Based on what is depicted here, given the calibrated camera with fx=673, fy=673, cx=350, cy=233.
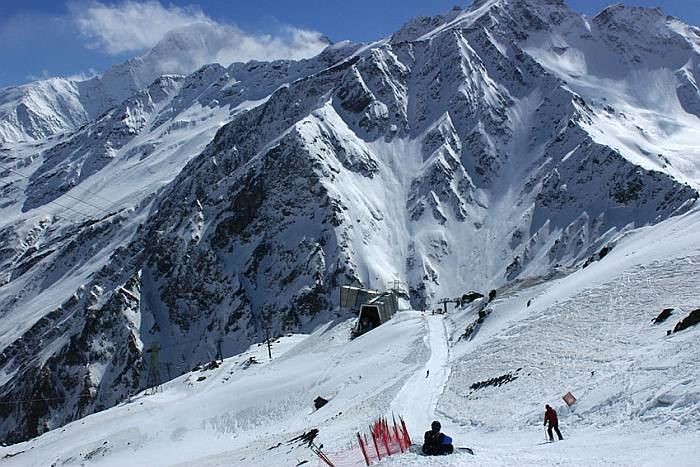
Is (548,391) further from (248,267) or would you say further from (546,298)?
(248,267)

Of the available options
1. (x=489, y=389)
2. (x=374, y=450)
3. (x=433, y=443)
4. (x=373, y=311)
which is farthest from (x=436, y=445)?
(x=373, y=311)

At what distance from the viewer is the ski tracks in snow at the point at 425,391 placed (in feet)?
112

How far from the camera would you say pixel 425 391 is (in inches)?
1615

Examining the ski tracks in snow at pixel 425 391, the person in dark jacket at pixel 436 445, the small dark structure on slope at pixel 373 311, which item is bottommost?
the ski tracks in snow at pixel 425 391

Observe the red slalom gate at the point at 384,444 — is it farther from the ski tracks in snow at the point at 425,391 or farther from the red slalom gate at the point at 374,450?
the ski tracks in snow at the point at 425,391

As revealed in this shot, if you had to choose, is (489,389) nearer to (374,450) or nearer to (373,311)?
(374,450)

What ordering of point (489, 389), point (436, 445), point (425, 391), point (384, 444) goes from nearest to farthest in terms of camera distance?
point (436, 445), point (384, 444), point (489, 389), point (425, 391)

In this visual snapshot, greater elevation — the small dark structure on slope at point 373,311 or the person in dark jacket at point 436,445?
the person in dark jacket at point 436,445

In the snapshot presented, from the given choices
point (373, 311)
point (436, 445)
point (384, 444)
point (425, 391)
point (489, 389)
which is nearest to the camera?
point (436, 445)

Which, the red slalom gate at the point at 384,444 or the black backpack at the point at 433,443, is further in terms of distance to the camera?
the red slalom gate at the point at 384,444

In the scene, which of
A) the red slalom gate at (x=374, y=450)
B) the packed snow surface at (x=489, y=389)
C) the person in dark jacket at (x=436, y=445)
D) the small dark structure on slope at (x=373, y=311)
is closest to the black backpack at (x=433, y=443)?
the person in dark jacket at (x=436, y=445)

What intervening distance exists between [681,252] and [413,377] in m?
19.1

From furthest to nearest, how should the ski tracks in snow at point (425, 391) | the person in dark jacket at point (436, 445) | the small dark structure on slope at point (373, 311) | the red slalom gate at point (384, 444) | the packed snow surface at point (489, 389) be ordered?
the small dark structure on slope at point (373, 311) → the ski tracks in snow at point (425, 391) → the red slalom gate at point (384, 444) → the packed snow surface at point (489, 389) → the person in dark jacket at point (436, 445)

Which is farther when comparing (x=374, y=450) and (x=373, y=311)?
(x=373, y=311)
